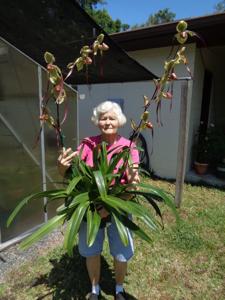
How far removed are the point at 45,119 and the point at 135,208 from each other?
0.70 m

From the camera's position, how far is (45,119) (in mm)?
1088

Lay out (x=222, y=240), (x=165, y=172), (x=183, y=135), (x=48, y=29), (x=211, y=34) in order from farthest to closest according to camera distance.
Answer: (x=165, y=172), (x=211, y=34), (x=183, y=135), (x=222, y=240), (x=48, y=29)

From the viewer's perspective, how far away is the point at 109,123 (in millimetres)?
1770

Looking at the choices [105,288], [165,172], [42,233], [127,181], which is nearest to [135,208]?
[127,181]

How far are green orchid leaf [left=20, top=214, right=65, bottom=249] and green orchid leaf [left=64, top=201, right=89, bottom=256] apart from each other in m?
0.12

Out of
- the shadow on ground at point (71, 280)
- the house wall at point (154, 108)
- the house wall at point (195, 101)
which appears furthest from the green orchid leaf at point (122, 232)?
the house wall at point (195, 101)

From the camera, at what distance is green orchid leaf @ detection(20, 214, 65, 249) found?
141cm

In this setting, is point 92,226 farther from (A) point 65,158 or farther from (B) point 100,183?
(A) point 65,158

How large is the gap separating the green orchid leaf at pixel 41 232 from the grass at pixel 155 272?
0.91 metres

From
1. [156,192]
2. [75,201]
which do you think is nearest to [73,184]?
[75,201]

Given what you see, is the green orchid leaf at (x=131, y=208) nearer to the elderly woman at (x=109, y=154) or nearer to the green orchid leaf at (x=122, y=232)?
the green orchid leaf at (x=122, y=232)

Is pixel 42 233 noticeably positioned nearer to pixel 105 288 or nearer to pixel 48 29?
pixel 105 288

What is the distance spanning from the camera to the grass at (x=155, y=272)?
6.91ft

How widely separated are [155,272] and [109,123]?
1.52 m
